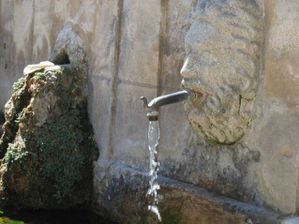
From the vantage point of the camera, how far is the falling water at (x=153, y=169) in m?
4.57

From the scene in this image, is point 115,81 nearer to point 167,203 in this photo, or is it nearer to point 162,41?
point 162,41

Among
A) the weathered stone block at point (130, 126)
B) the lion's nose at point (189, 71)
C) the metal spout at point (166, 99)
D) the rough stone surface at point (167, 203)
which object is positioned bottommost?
the rough stone surface at point (167, 203)

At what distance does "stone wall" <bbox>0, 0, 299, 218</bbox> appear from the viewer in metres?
3.65

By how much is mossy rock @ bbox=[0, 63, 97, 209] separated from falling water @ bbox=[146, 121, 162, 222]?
96cm

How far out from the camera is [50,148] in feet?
17.7

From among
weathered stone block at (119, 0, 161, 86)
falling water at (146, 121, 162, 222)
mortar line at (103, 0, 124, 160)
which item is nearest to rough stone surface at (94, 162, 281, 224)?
falling water at (146, 121, 162, 222)

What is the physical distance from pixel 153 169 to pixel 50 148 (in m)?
1.13

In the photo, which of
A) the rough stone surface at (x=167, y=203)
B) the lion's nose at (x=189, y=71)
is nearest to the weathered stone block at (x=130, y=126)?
the rough stone surface at (x=167, y=203)

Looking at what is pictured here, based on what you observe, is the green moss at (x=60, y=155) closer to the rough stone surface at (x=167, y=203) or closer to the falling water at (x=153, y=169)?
the rough stone surface at (x=167, y=203)

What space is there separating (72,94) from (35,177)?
0.80m

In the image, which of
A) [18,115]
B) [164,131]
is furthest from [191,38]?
[18,115]

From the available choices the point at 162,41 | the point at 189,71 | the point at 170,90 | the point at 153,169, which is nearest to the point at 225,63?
the point at 189,71

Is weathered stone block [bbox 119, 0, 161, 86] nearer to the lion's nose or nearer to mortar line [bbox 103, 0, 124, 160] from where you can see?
mortar line [bbox 103, 0, 124, 160]

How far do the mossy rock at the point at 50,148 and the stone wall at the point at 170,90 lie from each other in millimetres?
148
